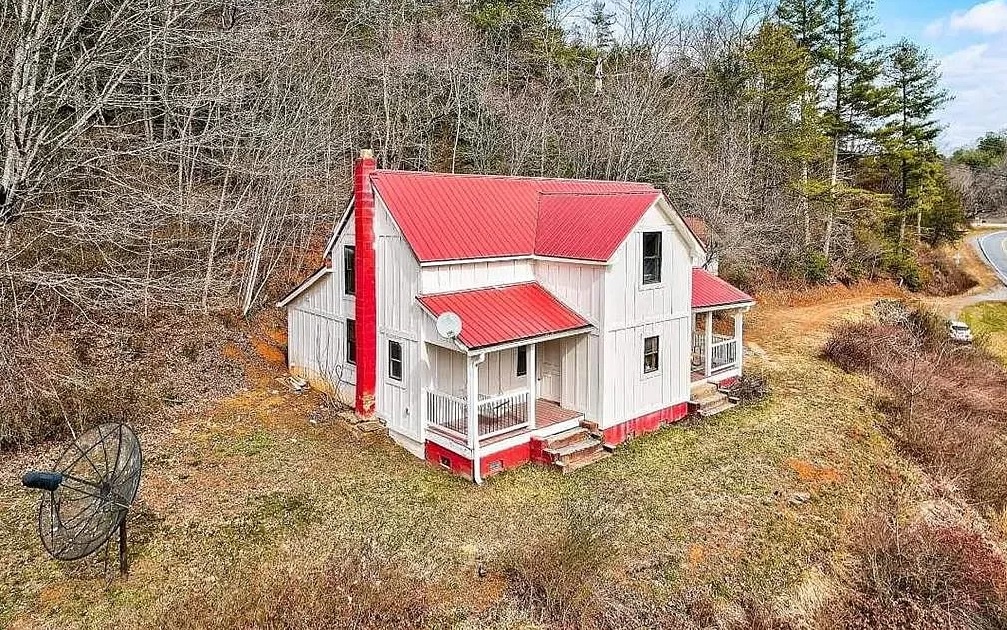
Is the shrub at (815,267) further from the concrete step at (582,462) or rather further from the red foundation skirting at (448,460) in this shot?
the red foundation skirting at (448,460)

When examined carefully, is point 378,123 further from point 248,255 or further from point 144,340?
point 144,340

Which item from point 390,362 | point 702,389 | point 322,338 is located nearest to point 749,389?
point 702,389

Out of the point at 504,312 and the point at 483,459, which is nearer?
the point at 483,459

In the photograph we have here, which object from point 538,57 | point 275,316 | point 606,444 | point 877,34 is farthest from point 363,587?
point 877,34

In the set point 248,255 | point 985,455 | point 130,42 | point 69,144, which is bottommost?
point 985,455

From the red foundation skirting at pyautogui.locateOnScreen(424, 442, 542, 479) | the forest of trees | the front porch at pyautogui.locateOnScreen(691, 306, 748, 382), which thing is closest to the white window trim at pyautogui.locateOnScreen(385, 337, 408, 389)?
the red foundation skirting at pyautogui.locateOnScreen(424, 442, 542, 479)

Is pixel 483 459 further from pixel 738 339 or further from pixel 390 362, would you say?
pixel 738 339

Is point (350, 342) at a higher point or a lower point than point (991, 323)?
higher
